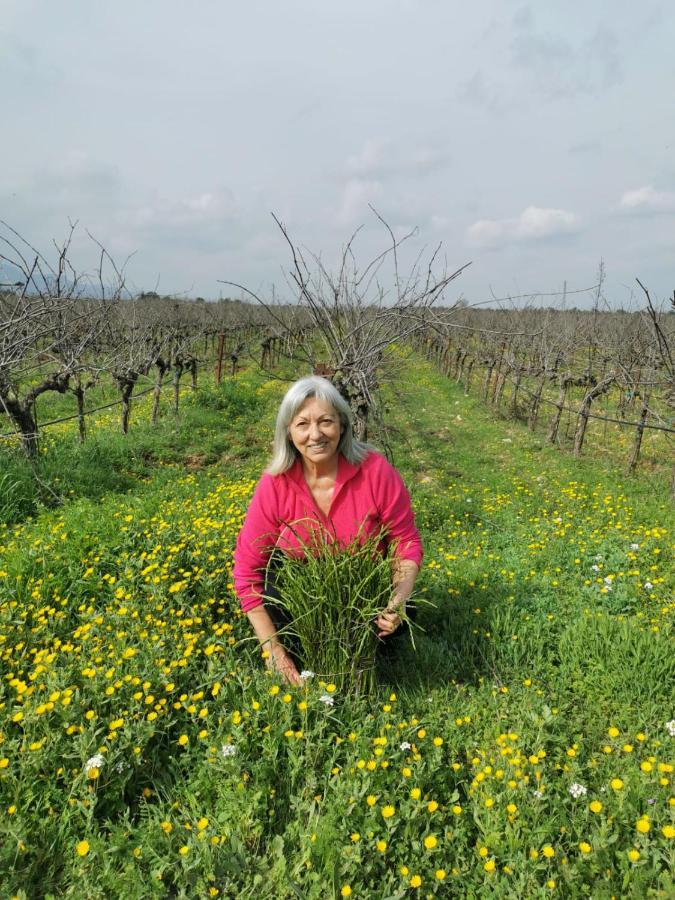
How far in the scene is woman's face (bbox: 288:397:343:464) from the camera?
2.49 m

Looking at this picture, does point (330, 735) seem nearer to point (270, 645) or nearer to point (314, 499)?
point (270, 645)

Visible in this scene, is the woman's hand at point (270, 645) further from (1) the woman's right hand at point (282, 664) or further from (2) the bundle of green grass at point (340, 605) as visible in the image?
(2) the bundle of green grass at point (340, 605)

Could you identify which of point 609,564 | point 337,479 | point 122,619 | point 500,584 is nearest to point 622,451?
point 609,564

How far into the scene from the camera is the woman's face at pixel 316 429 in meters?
2.49

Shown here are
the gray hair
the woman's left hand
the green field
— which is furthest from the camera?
the gray hair

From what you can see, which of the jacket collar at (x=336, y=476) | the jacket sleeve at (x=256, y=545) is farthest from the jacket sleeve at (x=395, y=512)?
the jacket sleeve at (x=256, y=545)

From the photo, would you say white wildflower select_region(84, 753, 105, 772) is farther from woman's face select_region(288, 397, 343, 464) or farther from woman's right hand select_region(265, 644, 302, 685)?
woman's face select_region(288, 397, 343, 464)

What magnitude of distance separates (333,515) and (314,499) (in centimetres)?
14

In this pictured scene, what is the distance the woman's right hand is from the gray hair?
3.00ft

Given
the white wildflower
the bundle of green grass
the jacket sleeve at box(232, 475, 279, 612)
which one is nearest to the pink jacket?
the jacket sleeve at box(232, 475, 279, 612)

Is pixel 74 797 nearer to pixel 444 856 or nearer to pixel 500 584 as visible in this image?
pixel 444 856

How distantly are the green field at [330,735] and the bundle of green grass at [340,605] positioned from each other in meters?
0.14

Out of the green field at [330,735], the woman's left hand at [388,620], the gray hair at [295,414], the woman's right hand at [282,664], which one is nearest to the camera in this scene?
the green field at [330,735]

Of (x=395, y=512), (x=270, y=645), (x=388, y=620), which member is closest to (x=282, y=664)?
(x=270, y=645)
